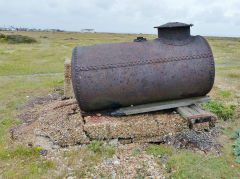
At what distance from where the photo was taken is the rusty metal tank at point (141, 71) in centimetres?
416

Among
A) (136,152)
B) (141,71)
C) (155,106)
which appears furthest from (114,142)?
(141,71)

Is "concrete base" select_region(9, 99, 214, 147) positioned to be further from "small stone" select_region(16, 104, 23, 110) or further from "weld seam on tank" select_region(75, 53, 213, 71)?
"small stone" select_region(16, 104, 23, 110)

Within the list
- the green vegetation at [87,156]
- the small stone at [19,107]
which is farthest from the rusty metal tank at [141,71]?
the small stone at [19,107]

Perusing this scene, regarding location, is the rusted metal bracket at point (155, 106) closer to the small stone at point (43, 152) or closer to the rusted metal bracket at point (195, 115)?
the rusted metal bracket at point (195, 115)

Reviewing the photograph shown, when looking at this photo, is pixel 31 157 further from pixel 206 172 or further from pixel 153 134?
pixel 206 172

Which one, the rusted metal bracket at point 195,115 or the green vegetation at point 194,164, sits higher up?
the rusted metal bracket at point 195,115

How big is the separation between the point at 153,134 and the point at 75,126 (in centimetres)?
149

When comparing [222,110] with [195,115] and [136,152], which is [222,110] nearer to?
[195,115]

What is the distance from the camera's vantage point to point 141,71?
13.8 feet

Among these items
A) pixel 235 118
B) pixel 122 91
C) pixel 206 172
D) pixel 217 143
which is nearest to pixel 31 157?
pixel 122 91

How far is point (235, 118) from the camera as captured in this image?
5.53m

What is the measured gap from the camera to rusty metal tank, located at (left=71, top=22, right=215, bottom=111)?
164 inches

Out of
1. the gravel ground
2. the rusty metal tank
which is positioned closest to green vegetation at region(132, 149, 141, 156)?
the gravel ground

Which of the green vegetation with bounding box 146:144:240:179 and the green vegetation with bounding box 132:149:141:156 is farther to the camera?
the green vegetation with bounding box 132:149:141:156
